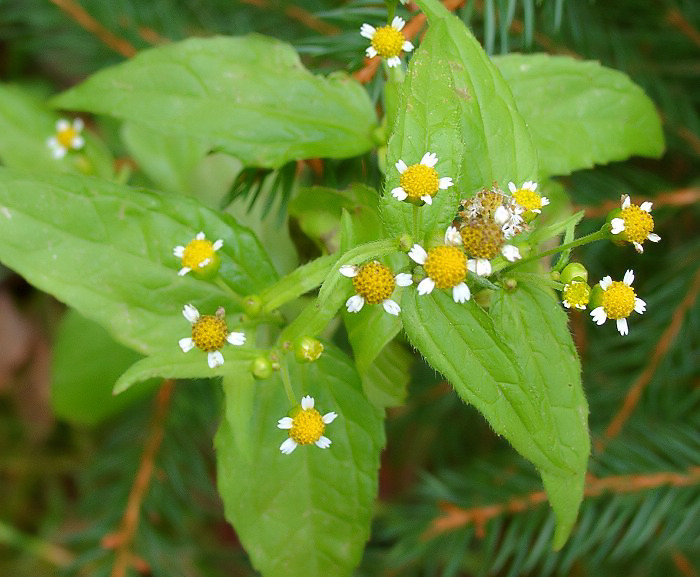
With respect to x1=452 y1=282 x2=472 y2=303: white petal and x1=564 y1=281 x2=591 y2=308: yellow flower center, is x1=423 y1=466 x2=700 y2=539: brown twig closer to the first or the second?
x1=564 y1=281 x2=591 y2=308: yellow flower center

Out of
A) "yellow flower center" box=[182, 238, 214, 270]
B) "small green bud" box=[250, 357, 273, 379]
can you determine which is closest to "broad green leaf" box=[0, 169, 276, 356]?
"yellow flower center" box=[182, 238, 214, 270]

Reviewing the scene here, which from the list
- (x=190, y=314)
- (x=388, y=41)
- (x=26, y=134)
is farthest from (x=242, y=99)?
(x=26, y=134)

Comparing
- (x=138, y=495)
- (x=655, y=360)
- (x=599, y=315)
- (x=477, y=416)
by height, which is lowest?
(x=477, y=416)

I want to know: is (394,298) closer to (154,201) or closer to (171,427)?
(154,201)

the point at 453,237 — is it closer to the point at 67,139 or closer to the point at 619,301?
→ the point at 619,301

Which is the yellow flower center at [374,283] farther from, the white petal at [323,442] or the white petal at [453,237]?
the white petal at [323,442]

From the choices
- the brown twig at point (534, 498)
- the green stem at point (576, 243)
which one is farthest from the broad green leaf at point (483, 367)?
the brown twig at point (534, 498)

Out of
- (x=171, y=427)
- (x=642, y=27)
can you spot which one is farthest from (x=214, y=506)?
(x=642, y=27)

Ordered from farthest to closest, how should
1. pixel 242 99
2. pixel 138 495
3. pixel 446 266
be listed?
pixel 138 495
pixel 242 99
pixel 446 266
